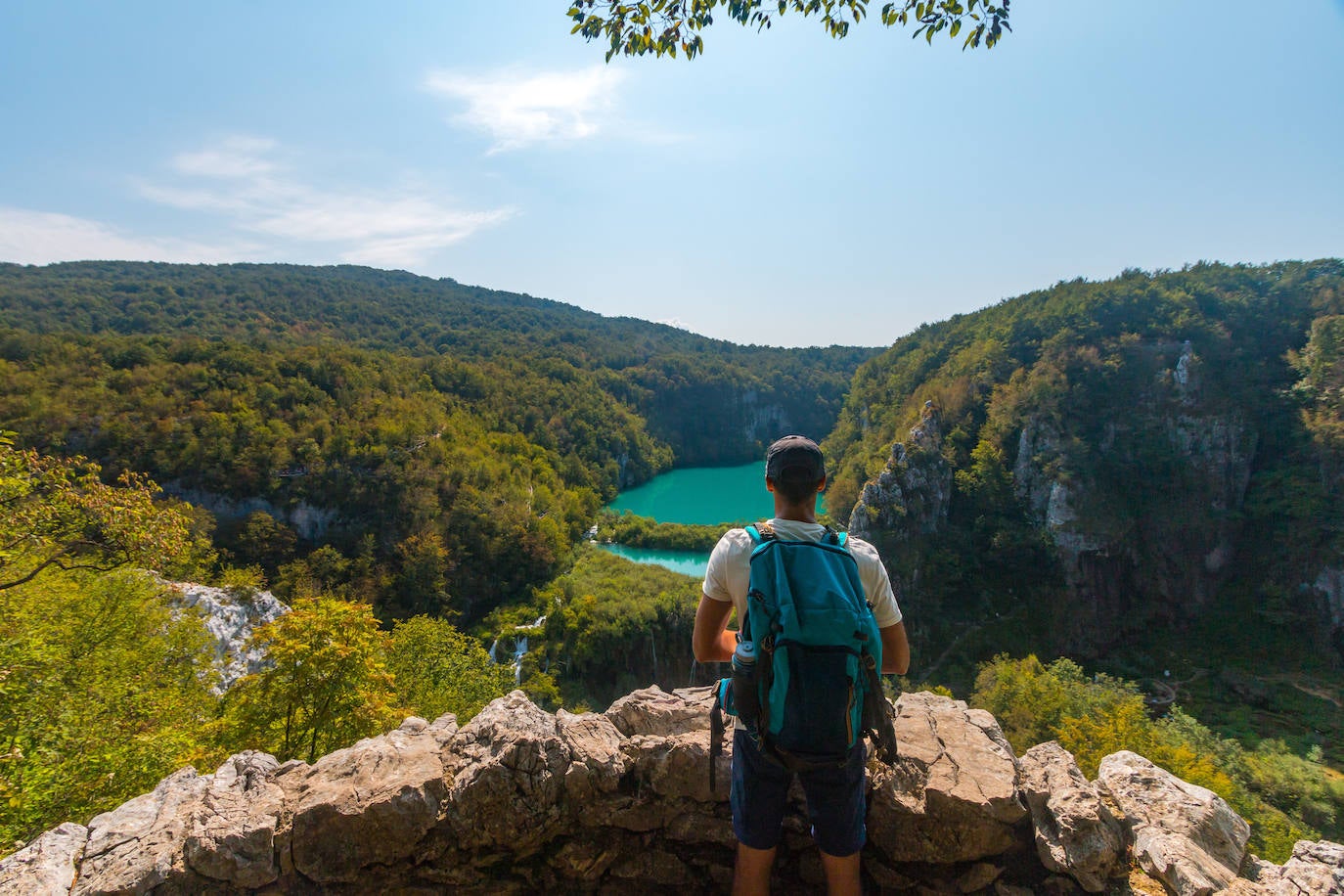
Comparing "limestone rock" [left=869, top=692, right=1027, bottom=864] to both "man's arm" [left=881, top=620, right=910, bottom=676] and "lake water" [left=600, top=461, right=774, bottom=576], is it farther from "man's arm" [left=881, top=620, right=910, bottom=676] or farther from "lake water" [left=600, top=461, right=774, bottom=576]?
"lake water" [left=600, top=461, right=774, bottom=576]

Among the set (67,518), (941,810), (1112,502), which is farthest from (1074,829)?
(1112,502)

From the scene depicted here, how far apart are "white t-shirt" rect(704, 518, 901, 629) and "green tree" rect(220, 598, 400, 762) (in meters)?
7.50

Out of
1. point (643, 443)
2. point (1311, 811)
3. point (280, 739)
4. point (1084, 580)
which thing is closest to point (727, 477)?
point (643, 443)

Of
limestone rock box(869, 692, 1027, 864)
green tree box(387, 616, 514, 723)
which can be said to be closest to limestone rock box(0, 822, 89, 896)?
limestone rock box(869, 692, 1027, 864)

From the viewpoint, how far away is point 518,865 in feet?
10.2

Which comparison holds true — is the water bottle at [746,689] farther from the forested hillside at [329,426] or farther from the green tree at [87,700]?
the forested hillside at [329,426]

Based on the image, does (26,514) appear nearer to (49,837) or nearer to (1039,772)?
(49,837)

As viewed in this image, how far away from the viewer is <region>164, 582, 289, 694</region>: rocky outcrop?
39.1 ft

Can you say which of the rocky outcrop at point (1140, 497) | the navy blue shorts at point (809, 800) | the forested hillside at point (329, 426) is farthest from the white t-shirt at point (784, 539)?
the rocky outcrop at point (1140, 497)

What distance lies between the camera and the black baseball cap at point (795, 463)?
2.27 m

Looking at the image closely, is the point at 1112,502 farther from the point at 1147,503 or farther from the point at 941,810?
the point at 941,810

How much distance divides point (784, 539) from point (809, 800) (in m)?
1.12

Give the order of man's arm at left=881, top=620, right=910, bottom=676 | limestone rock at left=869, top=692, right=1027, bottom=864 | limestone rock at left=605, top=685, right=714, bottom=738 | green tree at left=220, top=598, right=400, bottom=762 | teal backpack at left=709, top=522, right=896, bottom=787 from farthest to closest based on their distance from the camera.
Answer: green tree at left=220, top=598, right=400, bottom=762 → limestone rock at left=605, top=685, right=714, bottom=738 → limestone rock at left=869, top=692, right=1027, bottom=864 → man's arm at left=881, top=620, right=910, bottom=676 → teal backpack at left=709, top=522, right=896, bottom=787

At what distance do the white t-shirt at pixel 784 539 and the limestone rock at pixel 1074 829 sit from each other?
177 cm
